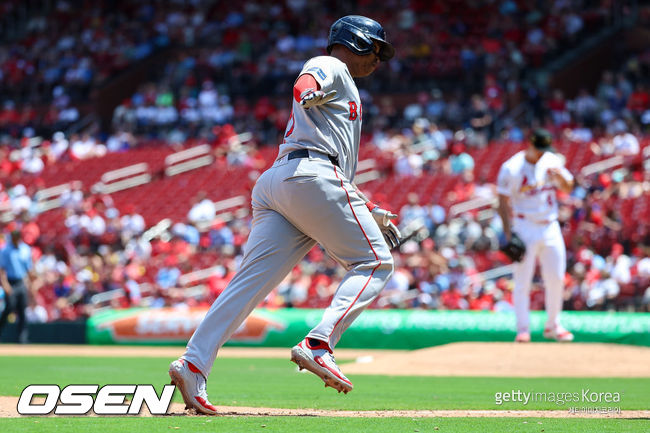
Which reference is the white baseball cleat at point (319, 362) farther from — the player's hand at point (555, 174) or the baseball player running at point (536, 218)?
the player's hand at point (555, 174)

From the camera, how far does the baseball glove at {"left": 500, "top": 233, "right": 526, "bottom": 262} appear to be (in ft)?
35.3

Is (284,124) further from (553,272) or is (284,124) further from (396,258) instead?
(553,272)

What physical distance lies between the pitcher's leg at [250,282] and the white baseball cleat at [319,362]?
1.58 feet

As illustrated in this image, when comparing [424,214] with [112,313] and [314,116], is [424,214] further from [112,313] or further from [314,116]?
[314,116]

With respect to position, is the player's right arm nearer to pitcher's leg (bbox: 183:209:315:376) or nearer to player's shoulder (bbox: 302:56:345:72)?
player's shoulder (bbox: 302:56:345:72)

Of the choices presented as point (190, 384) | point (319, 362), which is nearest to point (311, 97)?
point (319, 362)

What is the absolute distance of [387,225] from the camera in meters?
5.80

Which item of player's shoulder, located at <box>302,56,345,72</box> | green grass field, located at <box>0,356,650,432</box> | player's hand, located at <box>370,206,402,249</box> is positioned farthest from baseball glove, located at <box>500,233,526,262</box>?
player's shoulder, located at <box>302,56,345,72</box>

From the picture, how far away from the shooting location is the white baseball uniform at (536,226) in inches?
430

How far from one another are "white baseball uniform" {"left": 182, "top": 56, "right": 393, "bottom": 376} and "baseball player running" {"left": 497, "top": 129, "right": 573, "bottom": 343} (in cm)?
558

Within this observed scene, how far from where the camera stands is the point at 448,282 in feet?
56.2

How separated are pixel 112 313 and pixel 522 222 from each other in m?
9.31

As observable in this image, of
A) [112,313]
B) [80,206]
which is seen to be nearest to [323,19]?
[80,206]

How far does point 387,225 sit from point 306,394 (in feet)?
7.16
